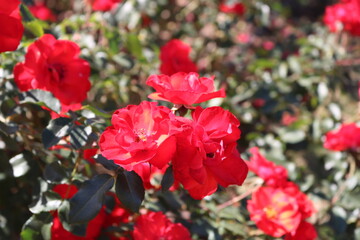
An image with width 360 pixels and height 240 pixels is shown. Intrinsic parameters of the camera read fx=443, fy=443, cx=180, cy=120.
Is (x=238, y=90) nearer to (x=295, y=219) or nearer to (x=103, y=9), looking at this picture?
(x=103, y=9)

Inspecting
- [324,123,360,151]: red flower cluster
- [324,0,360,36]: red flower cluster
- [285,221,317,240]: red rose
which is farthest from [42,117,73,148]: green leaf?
[324,0,360,36]: red flower cluster

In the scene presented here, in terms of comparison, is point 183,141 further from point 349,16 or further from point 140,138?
point 349,16

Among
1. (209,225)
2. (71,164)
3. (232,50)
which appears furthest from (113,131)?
(232,50)

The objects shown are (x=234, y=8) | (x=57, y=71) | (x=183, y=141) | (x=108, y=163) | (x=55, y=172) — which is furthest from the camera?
(x=234, y=8)

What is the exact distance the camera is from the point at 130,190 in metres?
0.80

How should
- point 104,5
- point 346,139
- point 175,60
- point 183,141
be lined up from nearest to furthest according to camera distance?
point 183,141 → point 346,139 → point 175,60 → point 104,5

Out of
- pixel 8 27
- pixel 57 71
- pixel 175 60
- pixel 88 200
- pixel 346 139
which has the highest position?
pixel 8 27

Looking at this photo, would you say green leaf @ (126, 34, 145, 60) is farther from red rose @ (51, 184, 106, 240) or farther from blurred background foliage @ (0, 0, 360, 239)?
red rose @ (51, 184, 106, 240)

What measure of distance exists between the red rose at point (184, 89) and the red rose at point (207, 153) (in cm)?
3

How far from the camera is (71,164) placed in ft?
3.50

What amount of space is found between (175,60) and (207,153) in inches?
Answer: 34.3

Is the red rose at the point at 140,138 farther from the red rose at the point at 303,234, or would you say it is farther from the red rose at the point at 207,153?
the red rose at the point at 303,234

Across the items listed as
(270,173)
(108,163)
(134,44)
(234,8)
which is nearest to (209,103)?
(134,44)

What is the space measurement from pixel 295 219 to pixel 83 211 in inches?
22.1
